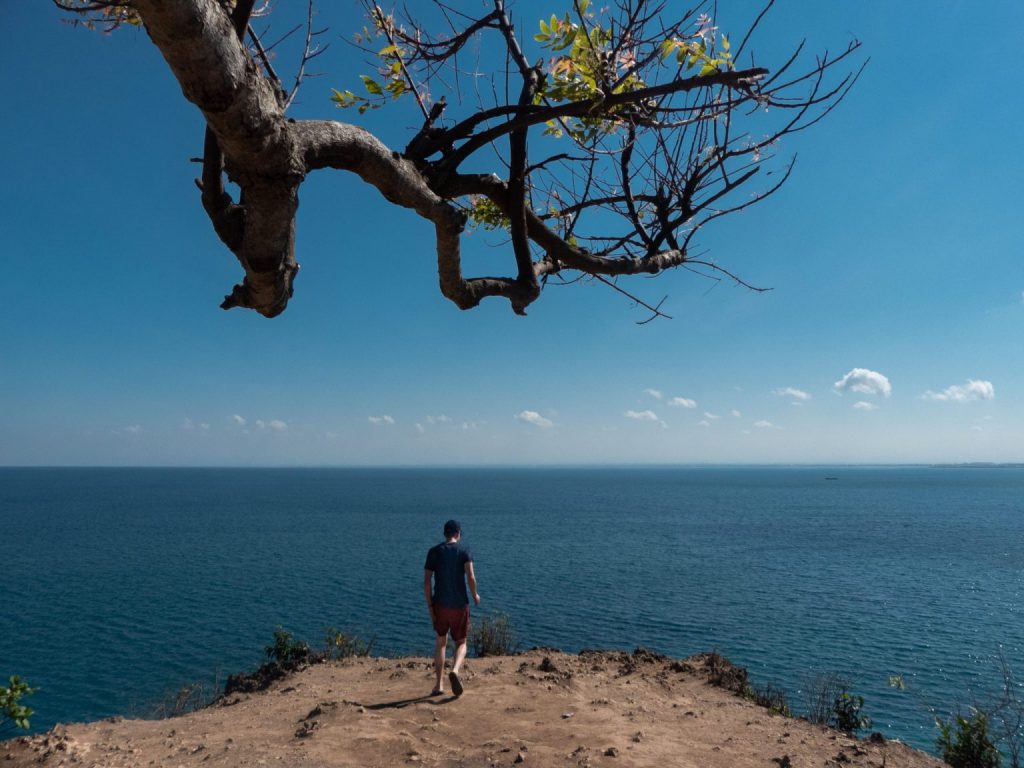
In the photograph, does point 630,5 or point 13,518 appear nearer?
point 630,5

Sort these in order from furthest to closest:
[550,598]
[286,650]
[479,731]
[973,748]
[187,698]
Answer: [550,598] → [187,698] → [286,650] → [973,748] → [479,731]

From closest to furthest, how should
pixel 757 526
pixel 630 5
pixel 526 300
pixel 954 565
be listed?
pixel 630 5, pixel 526 300, pixel 954 565, pixel 757 526

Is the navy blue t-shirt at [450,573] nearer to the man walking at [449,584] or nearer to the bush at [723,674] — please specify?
the man walking at [449,584]

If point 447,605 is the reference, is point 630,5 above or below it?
above

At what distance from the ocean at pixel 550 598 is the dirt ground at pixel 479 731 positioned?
28.3 ft

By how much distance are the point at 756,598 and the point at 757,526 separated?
137ft

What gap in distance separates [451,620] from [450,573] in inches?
25.8

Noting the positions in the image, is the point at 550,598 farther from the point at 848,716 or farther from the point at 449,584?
the point at 449,584

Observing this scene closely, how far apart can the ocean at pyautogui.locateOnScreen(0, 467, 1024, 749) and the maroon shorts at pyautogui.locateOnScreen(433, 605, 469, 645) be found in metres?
12.0

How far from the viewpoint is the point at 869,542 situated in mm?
57281

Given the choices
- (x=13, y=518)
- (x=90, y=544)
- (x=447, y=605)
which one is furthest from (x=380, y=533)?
(x=447, y=605)

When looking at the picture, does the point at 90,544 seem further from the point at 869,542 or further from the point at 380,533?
the point at 869,542

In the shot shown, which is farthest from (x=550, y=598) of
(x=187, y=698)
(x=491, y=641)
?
(x=187, y=698)

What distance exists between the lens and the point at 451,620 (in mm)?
8289
